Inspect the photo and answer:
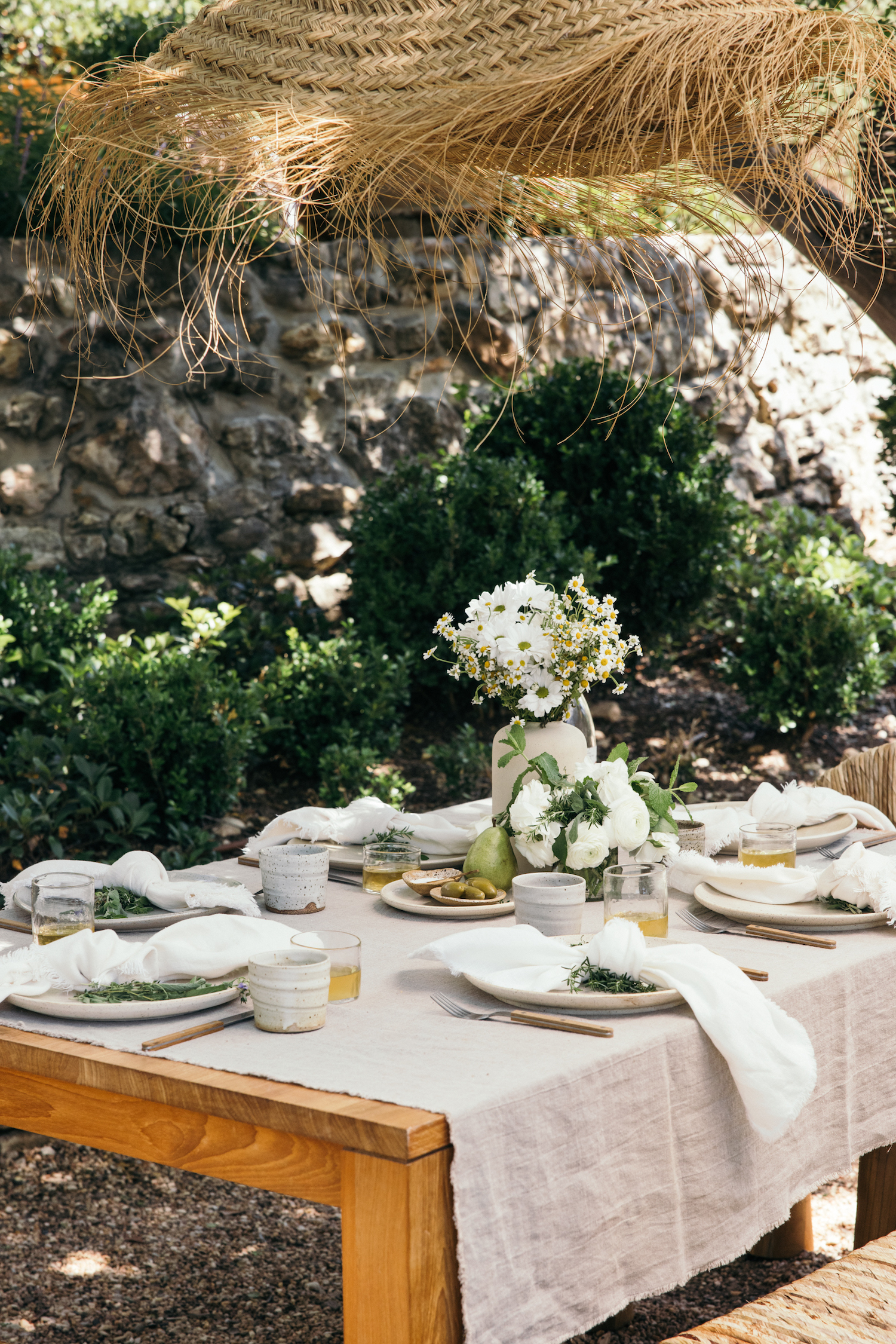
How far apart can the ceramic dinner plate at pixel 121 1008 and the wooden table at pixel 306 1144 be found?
0.14 ft

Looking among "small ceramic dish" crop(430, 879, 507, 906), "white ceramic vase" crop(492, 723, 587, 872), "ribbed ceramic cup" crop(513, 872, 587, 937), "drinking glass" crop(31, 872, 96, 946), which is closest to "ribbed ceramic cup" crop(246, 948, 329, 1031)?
"drinking glass" crop(31, 872, 96, 946)

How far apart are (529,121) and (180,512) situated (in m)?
3.25

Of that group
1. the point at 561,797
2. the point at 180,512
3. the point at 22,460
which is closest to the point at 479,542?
the point at 180,512

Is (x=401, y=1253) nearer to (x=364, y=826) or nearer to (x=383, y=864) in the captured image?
(x=383, y=864)

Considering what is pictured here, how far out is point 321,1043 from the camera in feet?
4.97

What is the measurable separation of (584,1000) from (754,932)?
49 centimetres

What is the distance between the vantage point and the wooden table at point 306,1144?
49.9 inches

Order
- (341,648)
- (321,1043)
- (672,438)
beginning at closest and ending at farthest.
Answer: (321,1043) → (341,648) → (672,438)

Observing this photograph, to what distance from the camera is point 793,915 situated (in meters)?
1.96

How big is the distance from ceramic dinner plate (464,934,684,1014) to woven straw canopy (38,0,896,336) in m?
1.10

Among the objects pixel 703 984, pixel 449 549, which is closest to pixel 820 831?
pixel 703 984

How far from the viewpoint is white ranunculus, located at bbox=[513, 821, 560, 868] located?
2133mm

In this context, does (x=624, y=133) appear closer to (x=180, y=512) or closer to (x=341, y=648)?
(x=341, y=648)

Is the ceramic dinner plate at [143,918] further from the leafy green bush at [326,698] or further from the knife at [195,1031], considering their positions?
the leafy green bush at [326,698]
